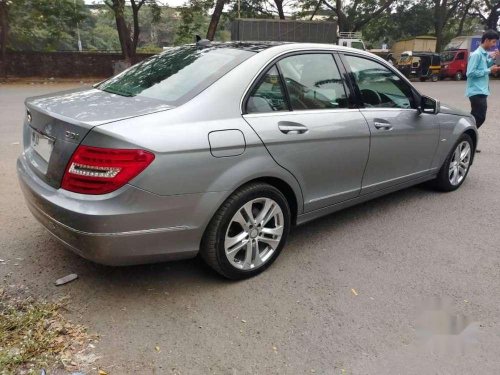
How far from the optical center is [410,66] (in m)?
28.5

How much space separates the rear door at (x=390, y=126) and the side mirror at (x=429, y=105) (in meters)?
0.06

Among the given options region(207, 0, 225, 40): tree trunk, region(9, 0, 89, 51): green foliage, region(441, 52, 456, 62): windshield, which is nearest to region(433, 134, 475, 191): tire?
region(207, 0, 225, 40): tree trunk

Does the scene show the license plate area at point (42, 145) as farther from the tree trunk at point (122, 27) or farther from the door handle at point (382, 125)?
the tree trunk at point (122, 27)

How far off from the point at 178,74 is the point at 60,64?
23.0 m

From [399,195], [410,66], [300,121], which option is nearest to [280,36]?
[410,66]

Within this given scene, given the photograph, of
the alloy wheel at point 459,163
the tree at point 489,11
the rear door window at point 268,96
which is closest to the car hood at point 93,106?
the rear door window at point 268,96

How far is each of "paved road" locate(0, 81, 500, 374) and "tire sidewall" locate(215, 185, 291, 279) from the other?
0.08 m

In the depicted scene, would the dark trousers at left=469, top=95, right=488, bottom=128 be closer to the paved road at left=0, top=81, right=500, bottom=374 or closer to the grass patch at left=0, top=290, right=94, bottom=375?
the paved road at left=0, top=81, right=500, bottom=374

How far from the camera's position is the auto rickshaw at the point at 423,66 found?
2814 centimetres

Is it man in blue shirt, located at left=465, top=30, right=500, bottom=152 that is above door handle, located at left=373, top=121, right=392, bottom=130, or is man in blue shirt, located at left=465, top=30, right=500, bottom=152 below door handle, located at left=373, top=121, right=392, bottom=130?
above

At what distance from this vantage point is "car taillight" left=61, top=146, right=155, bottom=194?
251cm

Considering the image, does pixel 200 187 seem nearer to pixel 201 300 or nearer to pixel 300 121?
pixel 201 300

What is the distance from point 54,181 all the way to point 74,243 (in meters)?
0.40

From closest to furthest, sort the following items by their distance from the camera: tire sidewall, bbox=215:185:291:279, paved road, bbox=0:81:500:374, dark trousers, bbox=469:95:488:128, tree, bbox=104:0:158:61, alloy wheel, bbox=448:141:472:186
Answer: paved road, bbox=0:81:500:374, tire sidewall, bbox=215:185:291:279, alloy wheel, bbox=448:141:472:186, dark trousers, bbox=469:95:488:128, tree, bbox=104:0:158:61
